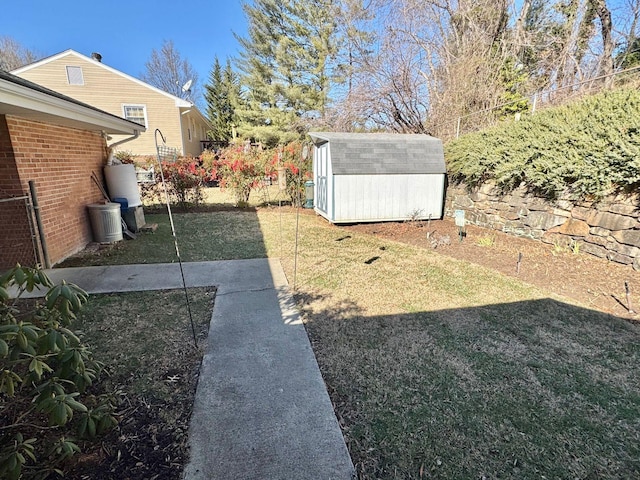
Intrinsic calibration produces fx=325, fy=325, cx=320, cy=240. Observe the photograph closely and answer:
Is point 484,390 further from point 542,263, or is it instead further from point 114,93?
point 114,93

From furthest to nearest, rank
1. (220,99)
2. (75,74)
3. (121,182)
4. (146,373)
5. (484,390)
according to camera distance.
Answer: (220,99) < (75,74) < (121,182) < (146,373) < (484,390)

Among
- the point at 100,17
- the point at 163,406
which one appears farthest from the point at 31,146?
the point at 100,17

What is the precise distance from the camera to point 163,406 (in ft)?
6.91

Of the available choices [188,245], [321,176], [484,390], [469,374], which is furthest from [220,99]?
[484,390]

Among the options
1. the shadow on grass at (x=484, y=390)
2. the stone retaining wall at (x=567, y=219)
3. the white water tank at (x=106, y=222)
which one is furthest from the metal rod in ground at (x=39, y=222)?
the stone retaining wall at (x=567, y=219)

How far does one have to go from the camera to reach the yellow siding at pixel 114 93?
49.2 ft

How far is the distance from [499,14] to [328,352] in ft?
41.7

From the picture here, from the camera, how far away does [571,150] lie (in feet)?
15.9

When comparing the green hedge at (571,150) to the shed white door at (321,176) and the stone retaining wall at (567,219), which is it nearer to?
the stone retaining wall at (567,219)

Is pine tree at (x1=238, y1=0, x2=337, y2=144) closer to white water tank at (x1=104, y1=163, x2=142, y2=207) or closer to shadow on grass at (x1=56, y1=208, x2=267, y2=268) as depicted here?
shadow on grass at (x1=56, y1=208, x2=267, y2=268)

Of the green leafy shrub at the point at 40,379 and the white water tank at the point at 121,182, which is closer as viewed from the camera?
the green leafy shrub at the point at 40,379

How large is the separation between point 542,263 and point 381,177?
3684 millimetres

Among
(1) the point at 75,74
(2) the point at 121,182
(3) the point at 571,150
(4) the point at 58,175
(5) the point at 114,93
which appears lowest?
(2) the point at 121,182

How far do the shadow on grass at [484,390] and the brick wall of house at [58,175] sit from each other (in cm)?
446
